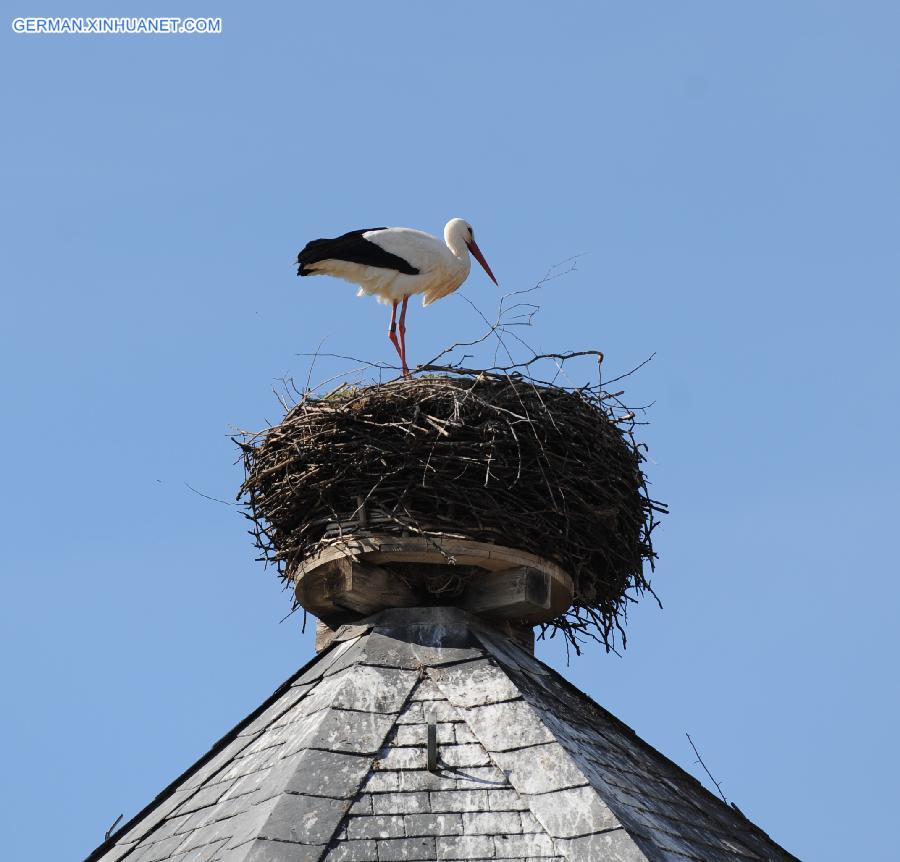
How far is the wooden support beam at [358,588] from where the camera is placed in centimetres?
872

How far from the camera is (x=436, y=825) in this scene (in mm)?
6785

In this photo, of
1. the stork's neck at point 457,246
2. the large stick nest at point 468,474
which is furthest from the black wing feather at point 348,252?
the large stick nest at point 468,474

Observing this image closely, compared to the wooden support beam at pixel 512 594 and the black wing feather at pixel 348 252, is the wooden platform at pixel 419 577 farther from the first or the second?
the black wing feather at pixel 348 252

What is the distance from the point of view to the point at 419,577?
8.91 metres

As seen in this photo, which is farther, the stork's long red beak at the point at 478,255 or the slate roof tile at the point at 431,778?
the stork's long red beak at the point at 478,255

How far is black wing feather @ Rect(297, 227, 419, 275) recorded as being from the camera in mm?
12211

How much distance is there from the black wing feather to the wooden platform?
3675 mm

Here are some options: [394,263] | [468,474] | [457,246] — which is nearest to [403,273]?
[394,263]

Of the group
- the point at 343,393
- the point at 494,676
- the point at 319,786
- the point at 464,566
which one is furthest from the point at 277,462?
the point at 319,786

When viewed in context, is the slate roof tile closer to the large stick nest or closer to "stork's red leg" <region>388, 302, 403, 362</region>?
the large stick nest

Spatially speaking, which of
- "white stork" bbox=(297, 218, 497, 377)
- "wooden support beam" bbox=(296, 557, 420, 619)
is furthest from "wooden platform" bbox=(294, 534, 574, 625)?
"white stork" bbox=(297, 218, 497, 377)

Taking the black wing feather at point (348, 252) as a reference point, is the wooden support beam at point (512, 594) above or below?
below

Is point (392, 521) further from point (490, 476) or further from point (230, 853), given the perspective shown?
point (230, 853)

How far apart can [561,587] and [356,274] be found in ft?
13.1
